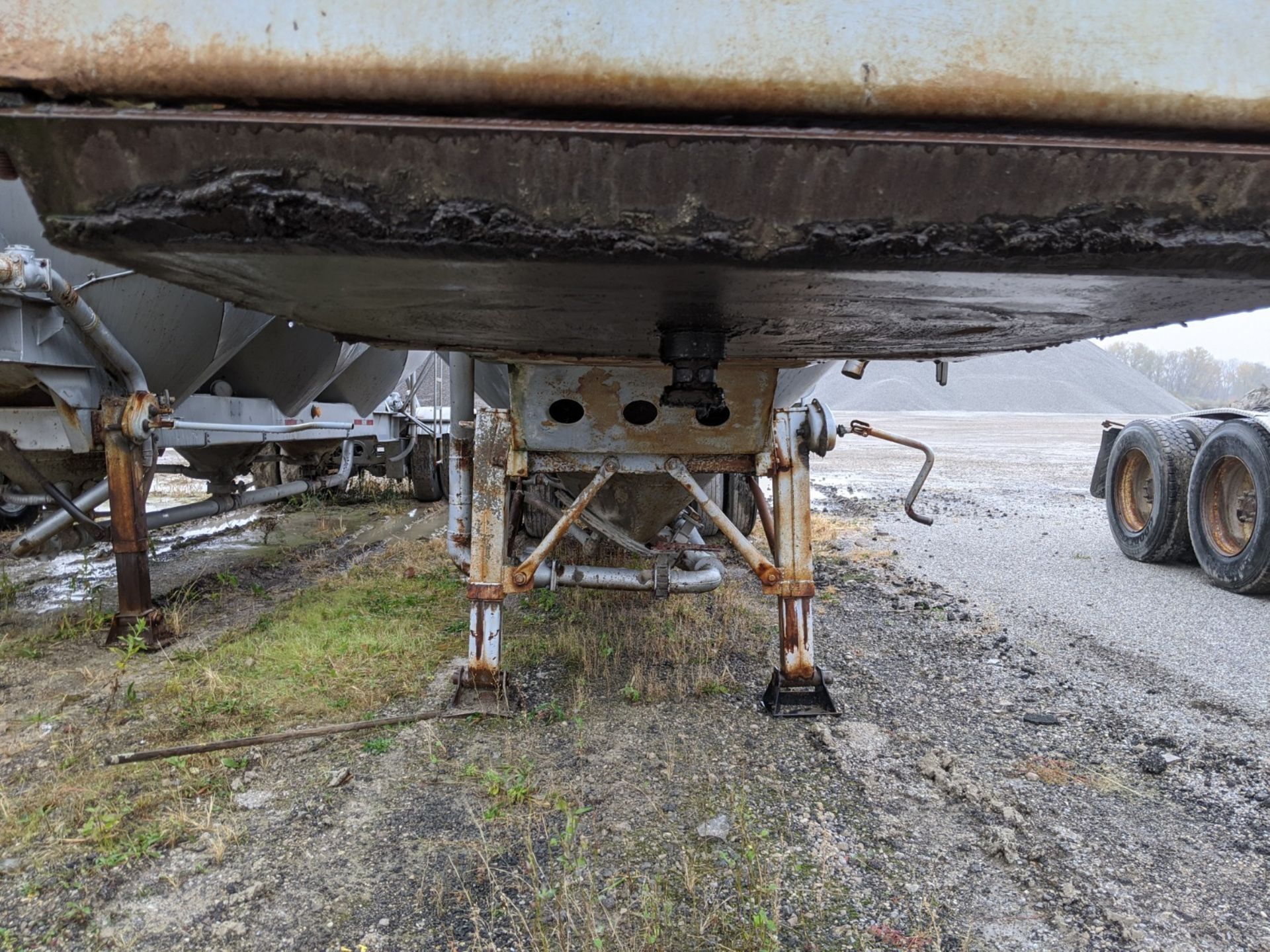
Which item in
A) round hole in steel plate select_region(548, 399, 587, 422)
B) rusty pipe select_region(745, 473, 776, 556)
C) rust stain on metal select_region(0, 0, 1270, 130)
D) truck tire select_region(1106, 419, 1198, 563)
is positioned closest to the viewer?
rust stain on metal select_region(0, 0, 1270, 130)

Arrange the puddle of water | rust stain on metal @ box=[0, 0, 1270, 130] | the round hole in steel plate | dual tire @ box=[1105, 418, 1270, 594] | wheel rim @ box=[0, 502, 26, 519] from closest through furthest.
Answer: rust stain on metal @ box=[0, 0, 1270, 130] < the round hole in steel plate < dual tire @ box=[1105, 418, 1270, 594] < the puddle of water < wheel rim @ box=[0, 502, 26, 519]

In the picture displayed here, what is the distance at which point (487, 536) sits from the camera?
10.2 ft

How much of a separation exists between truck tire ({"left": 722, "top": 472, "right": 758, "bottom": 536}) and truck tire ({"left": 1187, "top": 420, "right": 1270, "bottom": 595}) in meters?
3.10

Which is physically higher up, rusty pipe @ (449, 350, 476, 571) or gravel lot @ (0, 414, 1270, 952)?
rusty pipe @ (449, 350, 476, 571)

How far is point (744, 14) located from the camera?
0.89 m

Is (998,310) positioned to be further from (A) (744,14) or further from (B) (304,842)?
(B) (304,842)

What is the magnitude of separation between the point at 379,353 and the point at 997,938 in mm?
7126

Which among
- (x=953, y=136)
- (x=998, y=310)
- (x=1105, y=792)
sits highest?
(x=953, y=136)

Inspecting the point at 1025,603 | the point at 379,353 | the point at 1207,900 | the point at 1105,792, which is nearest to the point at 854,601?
the point at 1025,603

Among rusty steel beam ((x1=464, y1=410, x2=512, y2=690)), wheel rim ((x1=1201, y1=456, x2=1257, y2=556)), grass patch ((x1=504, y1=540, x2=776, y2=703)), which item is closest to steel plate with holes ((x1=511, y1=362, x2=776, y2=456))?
rusty steel beam ((x1=464, y1=410, x2=512, y2=690))

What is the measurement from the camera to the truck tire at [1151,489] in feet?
19.1

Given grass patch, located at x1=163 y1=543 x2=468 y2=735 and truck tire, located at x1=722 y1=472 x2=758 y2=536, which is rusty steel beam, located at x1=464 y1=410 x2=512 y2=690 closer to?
grass patch, located at x1=163 y1=543 x2=468 y2=735

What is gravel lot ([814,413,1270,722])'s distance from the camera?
Answer: 3855 millimetres

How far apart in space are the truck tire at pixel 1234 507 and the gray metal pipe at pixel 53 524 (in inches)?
266
